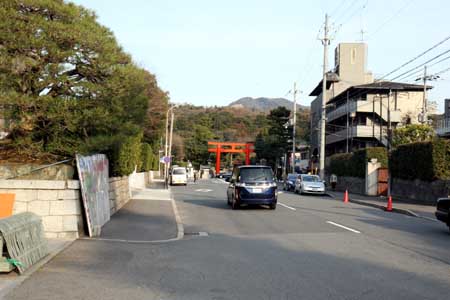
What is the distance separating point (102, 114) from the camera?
12953 mm

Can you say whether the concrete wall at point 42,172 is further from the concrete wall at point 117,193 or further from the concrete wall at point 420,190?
the concrete wall at point 420,190

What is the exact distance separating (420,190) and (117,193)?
1853 centimetres

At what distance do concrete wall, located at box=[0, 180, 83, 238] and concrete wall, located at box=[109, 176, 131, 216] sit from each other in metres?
5.12

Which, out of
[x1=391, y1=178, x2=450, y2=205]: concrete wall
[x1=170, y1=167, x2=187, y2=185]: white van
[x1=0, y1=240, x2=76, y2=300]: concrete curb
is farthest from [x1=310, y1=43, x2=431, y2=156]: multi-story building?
[x1=0, y1=240, x2=76, y2=300]: concrete curb

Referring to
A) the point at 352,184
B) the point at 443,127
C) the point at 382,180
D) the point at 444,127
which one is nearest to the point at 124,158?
the point at 382,180

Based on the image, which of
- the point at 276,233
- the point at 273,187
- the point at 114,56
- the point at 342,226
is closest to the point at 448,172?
the point at 273,187

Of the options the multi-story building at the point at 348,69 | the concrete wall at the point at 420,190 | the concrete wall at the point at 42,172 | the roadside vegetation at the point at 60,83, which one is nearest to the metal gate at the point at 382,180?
the concrete wall at the point at 420,190

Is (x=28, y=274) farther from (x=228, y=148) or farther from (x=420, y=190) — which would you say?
(x=228, y=148)

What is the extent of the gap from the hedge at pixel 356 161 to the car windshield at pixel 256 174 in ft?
61.2

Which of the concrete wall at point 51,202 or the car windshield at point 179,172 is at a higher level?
the car windshield at point 179,172

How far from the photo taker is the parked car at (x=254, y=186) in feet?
69.8

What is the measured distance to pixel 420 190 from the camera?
29.9m

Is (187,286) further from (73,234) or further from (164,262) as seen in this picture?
(73,234)

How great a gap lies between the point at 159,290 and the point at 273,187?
569 inches
